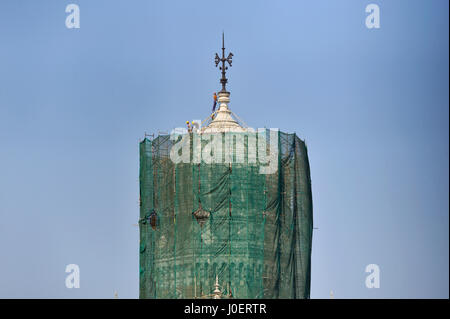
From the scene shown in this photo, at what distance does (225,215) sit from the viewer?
137 meters

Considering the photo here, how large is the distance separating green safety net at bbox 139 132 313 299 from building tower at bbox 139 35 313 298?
8cm

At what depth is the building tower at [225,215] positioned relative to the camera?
136 metres

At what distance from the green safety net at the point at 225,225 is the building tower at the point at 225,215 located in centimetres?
8

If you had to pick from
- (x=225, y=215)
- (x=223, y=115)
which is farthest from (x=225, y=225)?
(x=223, y=115)

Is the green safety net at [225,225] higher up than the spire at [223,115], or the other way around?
the spire at [223,115]

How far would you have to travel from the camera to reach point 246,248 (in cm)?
13600

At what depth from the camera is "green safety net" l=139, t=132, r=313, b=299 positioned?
446ft

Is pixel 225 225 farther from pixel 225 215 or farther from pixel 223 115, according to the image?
pixel 223 115

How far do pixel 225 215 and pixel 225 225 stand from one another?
0.79 metres

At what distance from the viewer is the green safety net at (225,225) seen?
446 ft
